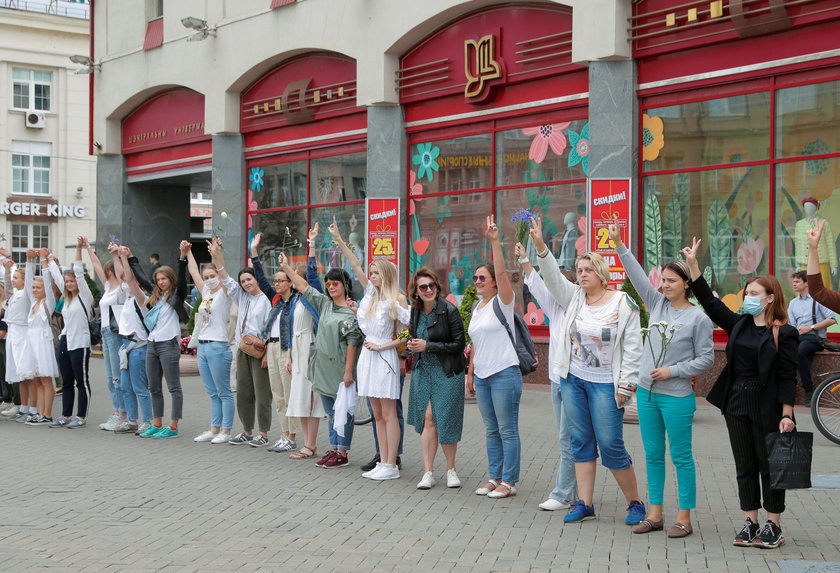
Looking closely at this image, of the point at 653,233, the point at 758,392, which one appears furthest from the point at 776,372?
the point at 653,233

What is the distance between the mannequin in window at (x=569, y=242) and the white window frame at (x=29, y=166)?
37465 millimetres

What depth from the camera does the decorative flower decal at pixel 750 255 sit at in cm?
1485

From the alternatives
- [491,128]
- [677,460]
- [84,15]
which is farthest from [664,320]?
[84,15]

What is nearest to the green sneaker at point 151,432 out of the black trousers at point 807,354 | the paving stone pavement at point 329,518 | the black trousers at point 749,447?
the paving stone pavement at point 329,518

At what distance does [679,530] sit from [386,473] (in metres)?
2.93

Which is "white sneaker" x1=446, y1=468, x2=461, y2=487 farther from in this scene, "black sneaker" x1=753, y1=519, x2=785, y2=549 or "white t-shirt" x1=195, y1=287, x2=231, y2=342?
"white t-shirt" x1=195, y1=287, x2=231, y2=342

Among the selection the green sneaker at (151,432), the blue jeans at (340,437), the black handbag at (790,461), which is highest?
the black handbag at (790,461)

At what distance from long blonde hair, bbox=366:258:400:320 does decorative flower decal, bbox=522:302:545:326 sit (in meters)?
8.24

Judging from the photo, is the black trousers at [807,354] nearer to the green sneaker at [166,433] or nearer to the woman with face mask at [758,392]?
the woman with face mask at [758,392]

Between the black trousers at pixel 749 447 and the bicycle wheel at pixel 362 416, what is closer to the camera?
the black trousers at pixel 749 447

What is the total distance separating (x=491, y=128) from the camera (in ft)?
59.4

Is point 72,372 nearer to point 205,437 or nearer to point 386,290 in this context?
point 205,437

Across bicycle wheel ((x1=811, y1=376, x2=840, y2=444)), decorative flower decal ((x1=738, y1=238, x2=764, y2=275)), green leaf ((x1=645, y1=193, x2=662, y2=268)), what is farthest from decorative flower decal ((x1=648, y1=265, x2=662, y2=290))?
bicycle wheel ((x1=811, y1=376, x2=840, y2=444))

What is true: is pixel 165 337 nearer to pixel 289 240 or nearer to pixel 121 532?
pixel 121 532
